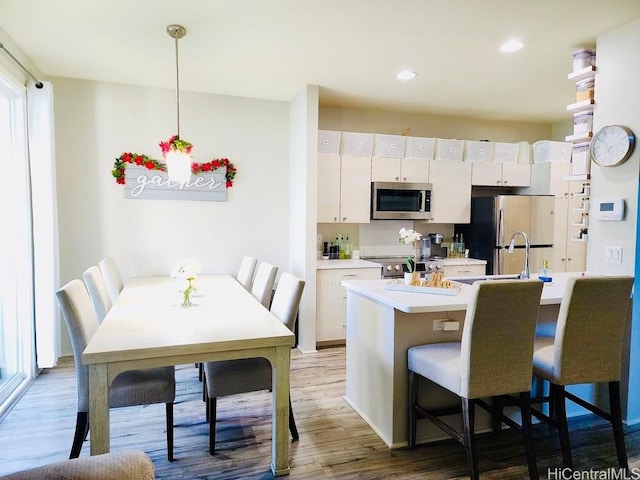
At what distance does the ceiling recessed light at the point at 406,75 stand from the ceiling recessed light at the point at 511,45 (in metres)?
0.77

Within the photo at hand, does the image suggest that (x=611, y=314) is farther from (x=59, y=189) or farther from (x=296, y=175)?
(x=59, y=189)

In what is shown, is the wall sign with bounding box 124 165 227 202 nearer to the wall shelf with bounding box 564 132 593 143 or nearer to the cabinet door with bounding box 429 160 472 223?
the cabinet door with bounding box 429 160 472 223

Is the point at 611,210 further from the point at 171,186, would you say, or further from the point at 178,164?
the point at 171,186

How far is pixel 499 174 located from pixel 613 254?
237 cm

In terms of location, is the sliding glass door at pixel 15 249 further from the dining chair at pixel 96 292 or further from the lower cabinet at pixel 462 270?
the lower cabinet at pixel 462 270

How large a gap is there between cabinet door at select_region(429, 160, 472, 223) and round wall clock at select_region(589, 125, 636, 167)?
1.95 m

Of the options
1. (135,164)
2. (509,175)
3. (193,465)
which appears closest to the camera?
(193,465)

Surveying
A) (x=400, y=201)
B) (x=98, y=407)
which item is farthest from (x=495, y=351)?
(x=400, y=201)

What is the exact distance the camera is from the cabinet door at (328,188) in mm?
4262

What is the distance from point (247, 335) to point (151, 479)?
0.84 metres

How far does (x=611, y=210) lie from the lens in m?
2.71

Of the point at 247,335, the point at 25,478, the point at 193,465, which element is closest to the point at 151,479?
the point at 25,478

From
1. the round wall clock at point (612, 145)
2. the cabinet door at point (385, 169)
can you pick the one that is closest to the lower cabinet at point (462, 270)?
the cabinet door at point (385, 169)

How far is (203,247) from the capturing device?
4262 millimetres
